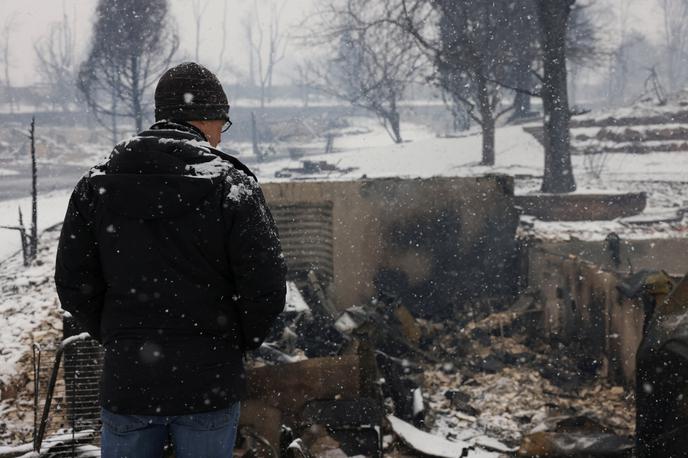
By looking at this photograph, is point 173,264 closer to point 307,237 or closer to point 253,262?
point 253,262

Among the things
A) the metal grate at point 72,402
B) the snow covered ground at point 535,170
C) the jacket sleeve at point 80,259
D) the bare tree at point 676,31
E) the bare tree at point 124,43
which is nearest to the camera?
the jacket sleeve at point 80,259

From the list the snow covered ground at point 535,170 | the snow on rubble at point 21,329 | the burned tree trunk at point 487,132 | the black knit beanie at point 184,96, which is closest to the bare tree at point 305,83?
the snow covered ground at point 535,170

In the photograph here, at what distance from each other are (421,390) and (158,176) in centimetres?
458

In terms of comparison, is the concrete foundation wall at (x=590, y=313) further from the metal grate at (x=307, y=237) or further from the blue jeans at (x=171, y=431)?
the blue jeans at (x=171, y=431)

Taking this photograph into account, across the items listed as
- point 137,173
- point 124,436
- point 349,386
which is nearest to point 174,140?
point 137,173

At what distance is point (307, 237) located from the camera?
26.5ft

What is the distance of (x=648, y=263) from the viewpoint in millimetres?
7594

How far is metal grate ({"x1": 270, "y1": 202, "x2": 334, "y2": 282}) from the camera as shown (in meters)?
8.05

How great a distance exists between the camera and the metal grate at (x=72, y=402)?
9.71 ft

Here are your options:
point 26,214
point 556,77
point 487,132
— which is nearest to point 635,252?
point 556,77

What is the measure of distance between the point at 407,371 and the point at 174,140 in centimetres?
473

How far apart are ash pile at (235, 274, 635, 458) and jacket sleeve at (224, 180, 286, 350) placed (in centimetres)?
132

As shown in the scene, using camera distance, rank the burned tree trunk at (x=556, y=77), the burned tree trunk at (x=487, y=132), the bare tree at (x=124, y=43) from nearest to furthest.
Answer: the burned tree trunk at (x=556, y=77) < the burned tree trunk at (x=487, y=132) < the bare tree at (x=124, y=43)

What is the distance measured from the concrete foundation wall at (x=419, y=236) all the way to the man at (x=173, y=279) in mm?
6159
